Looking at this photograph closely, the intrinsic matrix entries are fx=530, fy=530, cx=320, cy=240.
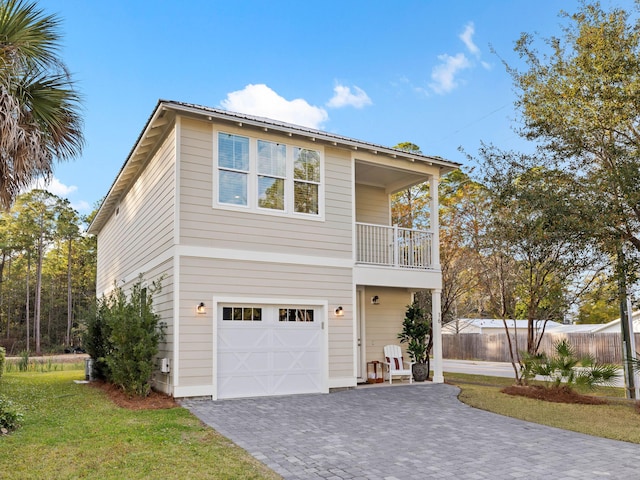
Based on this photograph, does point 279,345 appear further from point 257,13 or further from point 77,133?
point 257,13

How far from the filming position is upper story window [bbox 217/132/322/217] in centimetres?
1087

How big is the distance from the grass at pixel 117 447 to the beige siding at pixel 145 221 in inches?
139

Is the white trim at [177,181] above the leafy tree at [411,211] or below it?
below

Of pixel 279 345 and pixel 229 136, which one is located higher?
pixel 229 136

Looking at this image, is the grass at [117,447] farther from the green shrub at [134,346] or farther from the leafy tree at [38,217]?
the leafy tree at [38,217]

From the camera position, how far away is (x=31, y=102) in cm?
870

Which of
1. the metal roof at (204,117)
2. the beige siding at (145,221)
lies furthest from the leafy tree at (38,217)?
the metal roof at (204,117)

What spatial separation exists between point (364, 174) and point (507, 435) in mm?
8201

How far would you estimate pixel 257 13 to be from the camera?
56.5ft

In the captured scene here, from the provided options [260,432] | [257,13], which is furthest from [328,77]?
[260,432]

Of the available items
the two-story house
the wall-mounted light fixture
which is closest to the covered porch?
the two-story house

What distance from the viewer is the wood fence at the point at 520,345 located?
78.2ft

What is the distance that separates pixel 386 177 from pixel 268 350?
5988 millimetres

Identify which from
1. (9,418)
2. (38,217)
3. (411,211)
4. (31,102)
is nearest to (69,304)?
(38,217)
